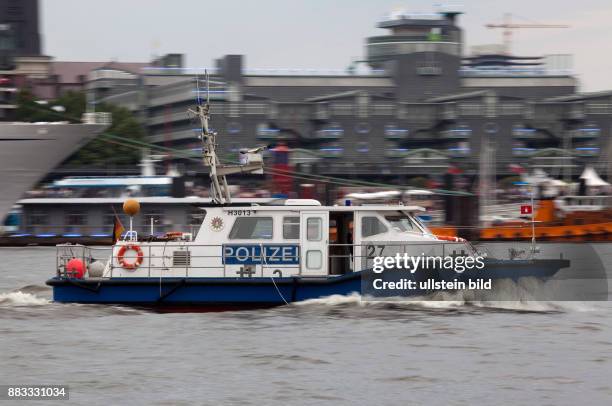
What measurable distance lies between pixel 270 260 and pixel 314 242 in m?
1.03

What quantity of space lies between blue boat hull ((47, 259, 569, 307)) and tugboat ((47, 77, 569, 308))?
21mm

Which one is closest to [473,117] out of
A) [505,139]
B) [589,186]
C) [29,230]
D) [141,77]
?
[505,139]

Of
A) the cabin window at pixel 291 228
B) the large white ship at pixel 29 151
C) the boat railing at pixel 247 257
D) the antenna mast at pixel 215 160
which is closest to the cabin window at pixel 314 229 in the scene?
the cabin window at pixel 291 228

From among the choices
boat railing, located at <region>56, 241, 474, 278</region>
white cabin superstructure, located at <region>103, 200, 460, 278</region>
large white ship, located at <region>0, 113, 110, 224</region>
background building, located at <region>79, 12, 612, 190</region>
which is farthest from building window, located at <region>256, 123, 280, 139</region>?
boat railing, located at <region>56, 241, 474, 278</region>

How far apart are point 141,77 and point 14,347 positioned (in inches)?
3931

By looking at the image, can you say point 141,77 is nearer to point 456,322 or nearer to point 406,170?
point 406,170

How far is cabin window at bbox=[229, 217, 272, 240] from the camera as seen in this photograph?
72.9 feet

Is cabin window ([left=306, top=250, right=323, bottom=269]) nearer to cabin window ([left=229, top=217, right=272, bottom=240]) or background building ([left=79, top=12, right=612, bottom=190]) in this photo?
cabin window ([left=229, top=217, right=272, bottom=240])

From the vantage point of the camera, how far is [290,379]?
16.5 m

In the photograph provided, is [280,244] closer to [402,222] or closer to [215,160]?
[215,160]

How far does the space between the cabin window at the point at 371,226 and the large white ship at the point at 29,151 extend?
21.9 metres

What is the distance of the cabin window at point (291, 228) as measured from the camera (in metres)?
22.1

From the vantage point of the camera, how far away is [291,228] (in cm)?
2212

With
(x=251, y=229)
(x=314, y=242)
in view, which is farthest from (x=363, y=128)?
(x=314, y=242)
